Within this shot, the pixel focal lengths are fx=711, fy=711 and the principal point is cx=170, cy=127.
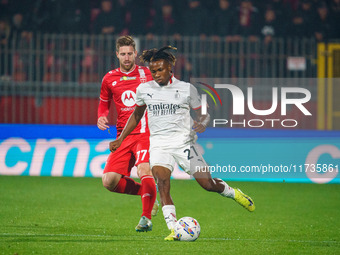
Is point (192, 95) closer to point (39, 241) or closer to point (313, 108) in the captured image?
point (39, 241)

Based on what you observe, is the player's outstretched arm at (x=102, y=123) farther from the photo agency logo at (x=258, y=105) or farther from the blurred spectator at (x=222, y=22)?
the blurred spectator at (x=222, y=22)

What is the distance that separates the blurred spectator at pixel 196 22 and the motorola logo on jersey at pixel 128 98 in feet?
24.2

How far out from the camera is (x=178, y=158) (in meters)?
6.93

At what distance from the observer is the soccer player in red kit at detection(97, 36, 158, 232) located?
7684mm

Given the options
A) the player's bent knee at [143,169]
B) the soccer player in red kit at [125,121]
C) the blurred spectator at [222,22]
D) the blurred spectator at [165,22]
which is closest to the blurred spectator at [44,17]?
the blurred spectator at [165,22]

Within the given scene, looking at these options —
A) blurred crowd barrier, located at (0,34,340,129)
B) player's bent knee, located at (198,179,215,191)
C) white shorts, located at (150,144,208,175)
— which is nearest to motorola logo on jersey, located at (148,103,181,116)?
white shorts, located at (150,144,208,175)

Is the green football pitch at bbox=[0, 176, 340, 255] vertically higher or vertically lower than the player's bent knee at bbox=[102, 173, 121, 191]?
lower

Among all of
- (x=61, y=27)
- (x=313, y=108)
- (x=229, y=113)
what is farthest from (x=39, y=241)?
(x=61, y=27)

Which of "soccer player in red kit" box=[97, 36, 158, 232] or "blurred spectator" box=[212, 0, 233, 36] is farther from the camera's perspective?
"blurred spectator" box=[212, 0, 233, 36]

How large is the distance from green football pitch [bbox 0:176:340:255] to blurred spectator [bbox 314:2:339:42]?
4489 millimetres

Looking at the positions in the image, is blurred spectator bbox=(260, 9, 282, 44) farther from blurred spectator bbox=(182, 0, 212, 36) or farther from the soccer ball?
the soccer ball

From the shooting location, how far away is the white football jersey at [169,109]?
22.6 feet

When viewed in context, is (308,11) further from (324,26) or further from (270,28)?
(270,28)

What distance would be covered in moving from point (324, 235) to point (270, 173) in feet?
17.9
